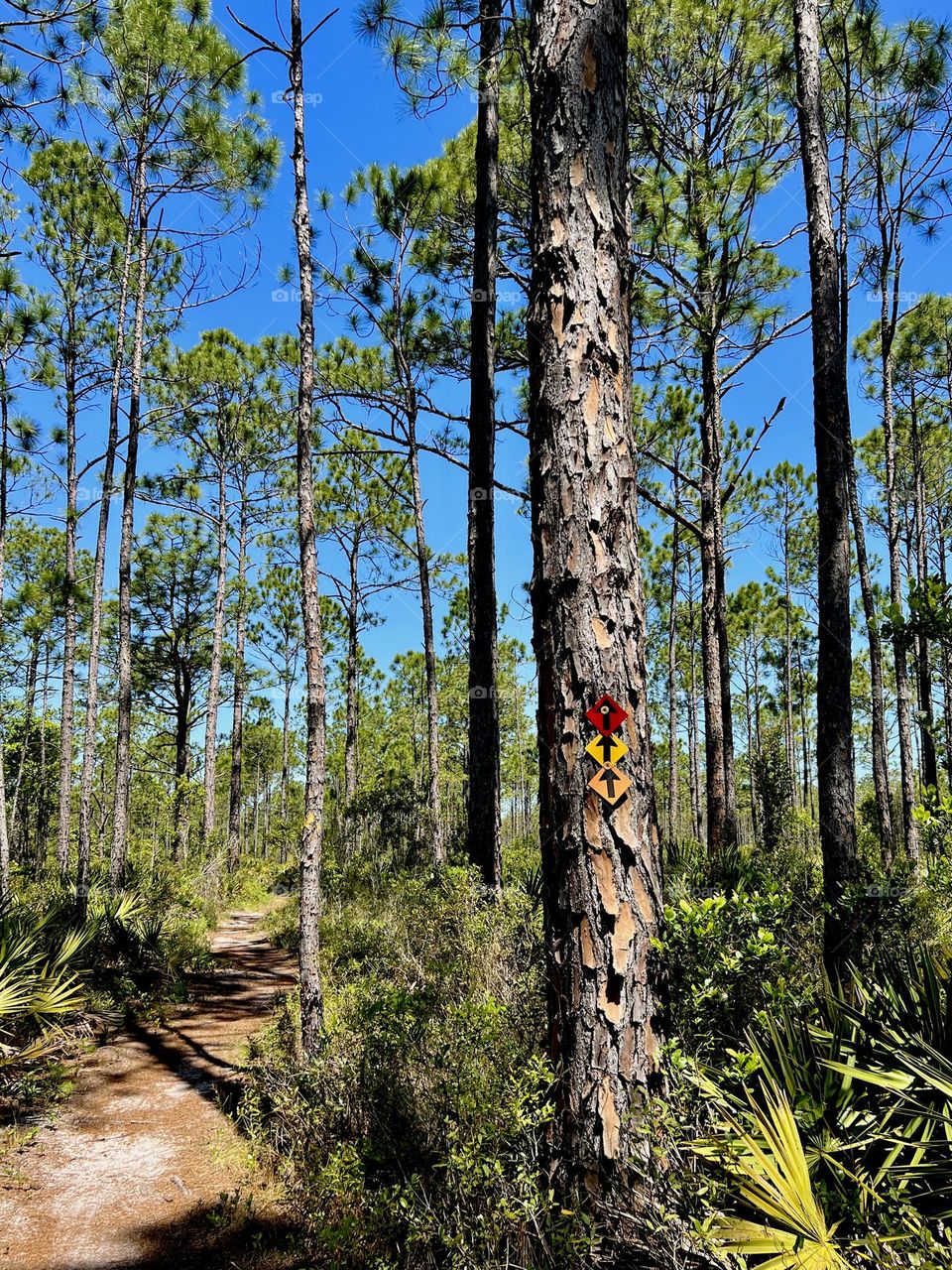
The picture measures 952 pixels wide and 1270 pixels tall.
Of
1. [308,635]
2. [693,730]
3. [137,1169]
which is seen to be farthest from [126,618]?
[693,730]

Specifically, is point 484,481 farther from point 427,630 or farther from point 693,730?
point 693,730

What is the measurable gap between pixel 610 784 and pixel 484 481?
242 inches

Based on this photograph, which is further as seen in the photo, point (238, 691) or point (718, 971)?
point (238, 691)

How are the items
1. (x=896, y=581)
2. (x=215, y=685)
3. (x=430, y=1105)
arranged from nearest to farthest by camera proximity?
(x=430, y=1105), (x=896, y=581), (x=215, y=685)

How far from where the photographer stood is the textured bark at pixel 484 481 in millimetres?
7574

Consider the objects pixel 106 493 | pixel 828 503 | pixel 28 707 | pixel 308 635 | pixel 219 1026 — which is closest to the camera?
pixel 308 635

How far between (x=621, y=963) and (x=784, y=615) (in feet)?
86.6

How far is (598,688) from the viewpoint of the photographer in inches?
96.3

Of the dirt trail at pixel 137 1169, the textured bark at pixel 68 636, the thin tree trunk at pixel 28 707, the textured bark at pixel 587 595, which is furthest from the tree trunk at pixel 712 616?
the thin tree trunk at pixel 28 707

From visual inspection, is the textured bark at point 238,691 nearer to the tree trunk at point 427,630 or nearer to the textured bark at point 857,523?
the tree trunk at point 427,630

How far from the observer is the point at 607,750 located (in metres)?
2.40

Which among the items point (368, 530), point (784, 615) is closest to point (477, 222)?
point (368, 530)

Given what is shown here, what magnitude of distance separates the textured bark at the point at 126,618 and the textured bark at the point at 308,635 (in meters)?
5.29

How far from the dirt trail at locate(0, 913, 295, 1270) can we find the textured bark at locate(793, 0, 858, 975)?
15.6 ft
